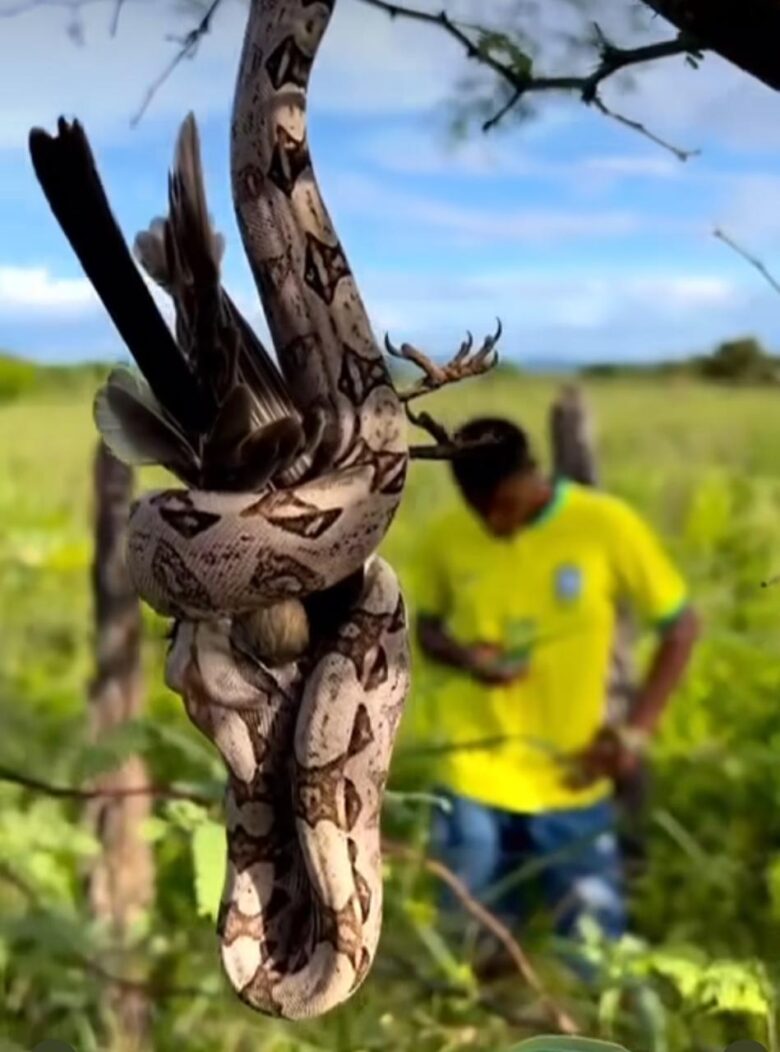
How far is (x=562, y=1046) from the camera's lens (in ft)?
3.05

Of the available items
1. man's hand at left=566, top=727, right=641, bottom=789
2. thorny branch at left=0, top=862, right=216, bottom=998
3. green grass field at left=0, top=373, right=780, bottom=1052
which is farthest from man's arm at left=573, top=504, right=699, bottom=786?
thorny branch at left=0, top=862, right=216, bottom=998

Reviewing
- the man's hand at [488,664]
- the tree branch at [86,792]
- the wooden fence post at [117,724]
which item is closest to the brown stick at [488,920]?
the tree branch at [86,792]

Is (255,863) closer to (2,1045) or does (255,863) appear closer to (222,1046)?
(2,1045)

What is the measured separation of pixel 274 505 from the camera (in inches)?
30.8

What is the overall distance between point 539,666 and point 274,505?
75.8 inches

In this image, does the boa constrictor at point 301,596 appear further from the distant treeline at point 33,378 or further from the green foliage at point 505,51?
the distant treeline at point 33,378

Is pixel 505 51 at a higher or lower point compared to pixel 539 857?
higher

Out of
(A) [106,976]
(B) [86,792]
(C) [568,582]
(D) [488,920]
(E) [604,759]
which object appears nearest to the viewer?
(B) [86,792]

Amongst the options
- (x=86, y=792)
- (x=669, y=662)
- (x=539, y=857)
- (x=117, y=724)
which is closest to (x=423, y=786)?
(x=539, y=857)

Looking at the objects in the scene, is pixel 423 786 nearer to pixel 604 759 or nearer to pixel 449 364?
pixel 604 759

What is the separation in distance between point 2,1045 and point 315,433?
→ 1.18m

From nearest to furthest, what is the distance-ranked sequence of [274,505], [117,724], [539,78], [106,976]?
[274,505] → [539,78] → [106,976] → [117,724]

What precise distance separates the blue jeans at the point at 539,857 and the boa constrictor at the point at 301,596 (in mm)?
1705

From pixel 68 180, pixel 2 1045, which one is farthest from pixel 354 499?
pixel 2 1045
